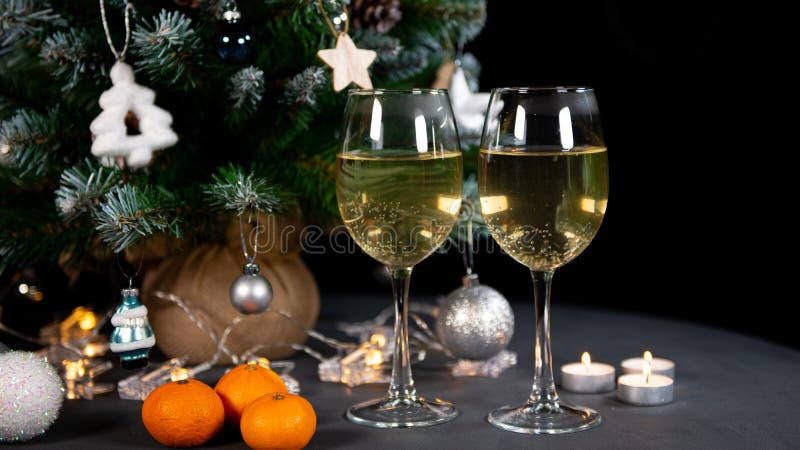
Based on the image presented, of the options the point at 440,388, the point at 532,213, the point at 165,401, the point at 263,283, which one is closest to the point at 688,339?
the point at 440,388

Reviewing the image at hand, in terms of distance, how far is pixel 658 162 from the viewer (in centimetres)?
213

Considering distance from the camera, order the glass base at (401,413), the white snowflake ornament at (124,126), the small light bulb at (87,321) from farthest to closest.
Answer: the small light bulb at (87,321), the white snowflake ornament at (124,126), the glass base at (401,413)

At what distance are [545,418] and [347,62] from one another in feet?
1.81

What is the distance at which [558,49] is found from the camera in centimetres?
215

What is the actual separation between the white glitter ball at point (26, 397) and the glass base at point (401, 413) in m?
0.36

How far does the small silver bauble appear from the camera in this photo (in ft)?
4.54

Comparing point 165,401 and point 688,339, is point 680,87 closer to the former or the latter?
point 688,339

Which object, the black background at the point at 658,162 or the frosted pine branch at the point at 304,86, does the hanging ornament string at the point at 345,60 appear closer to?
the frosted pine branch at the point at 304,86

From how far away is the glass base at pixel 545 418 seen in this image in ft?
3.96

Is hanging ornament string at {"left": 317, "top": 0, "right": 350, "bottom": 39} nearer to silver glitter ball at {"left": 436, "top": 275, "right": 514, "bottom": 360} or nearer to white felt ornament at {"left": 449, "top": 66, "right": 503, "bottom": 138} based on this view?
white felt ornament at {"left": 449, "top": 66, "right": 503, "bottom": 138}

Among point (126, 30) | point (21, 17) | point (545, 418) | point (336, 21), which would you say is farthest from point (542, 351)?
point (21, 17)

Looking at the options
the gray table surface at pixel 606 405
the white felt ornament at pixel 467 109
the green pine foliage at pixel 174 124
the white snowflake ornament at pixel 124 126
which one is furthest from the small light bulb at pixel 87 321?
the white felt ornament at pixel 467 109

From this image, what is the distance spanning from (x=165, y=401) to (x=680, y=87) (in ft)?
4.36

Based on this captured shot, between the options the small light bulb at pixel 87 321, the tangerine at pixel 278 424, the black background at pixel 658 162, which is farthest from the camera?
the black background at pixel 658 162
